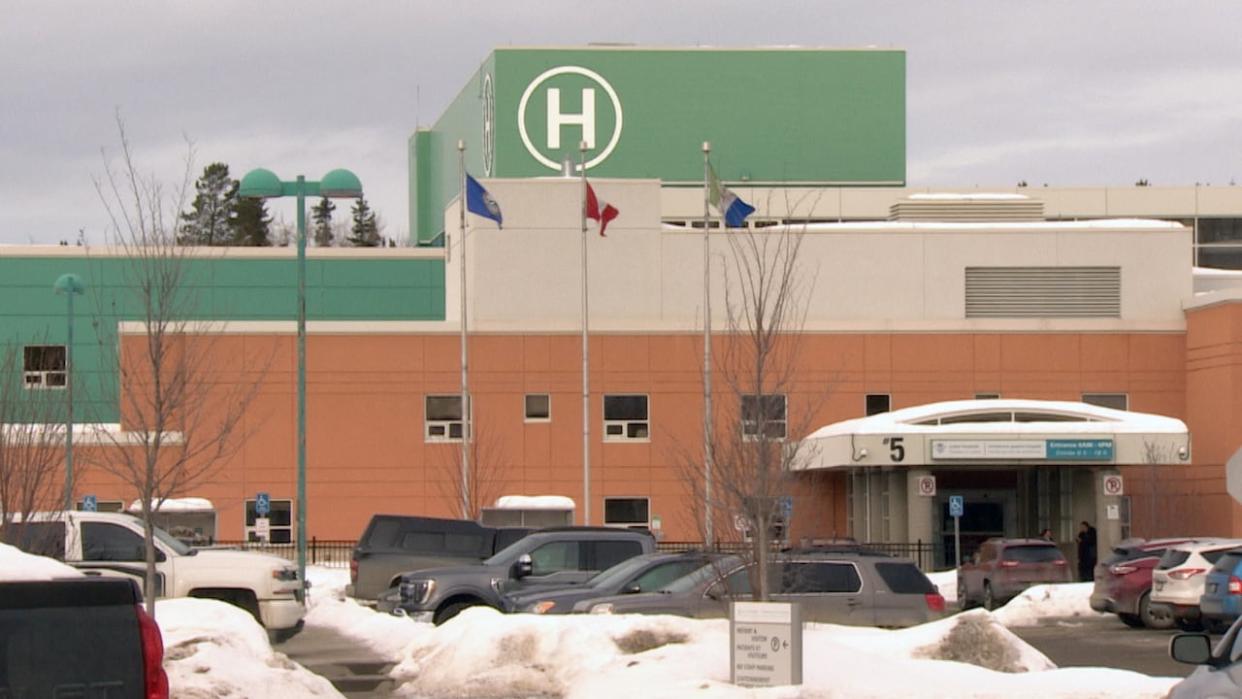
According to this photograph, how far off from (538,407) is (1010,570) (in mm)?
20567

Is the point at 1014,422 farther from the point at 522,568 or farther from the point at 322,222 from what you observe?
the point at 322,222

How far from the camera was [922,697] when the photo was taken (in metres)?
17.7

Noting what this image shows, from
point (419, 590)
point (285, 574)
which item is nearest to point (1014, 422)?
point (419, 590)

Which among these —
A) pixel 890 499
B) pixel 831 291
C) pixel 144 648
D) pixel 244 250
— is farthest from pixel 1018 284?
pixel 144 648

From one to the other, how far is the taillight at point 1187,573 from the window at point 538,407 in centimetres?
2866

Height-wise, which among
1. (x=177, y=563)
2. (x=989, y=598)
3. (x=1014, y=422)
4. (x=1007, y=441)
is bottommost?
(x=989, y=598)

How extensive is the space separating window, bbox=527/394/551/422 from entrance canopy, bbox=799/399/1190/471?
30.5 feet

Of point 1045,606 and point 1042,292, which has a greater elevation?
point 1042,292

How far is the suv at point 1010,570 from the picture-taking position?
3878 cm

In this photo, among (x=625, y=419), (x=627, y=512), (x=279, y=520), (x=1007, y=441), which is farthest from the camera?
(x=625, y=419)

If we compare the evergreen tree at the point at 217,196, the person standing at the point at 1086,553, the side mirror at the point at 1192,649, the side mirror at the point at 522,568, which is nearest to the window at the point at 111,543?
the side mirror at the point at 522,568

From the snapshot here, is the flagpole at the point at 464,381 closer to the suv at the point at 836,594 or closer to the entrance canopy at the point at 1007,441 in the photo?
the entrance canopy at the point at 1007,441

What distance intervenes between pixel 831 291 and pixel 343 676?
36576 millimetres

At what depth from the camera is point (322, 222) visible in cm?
13125
